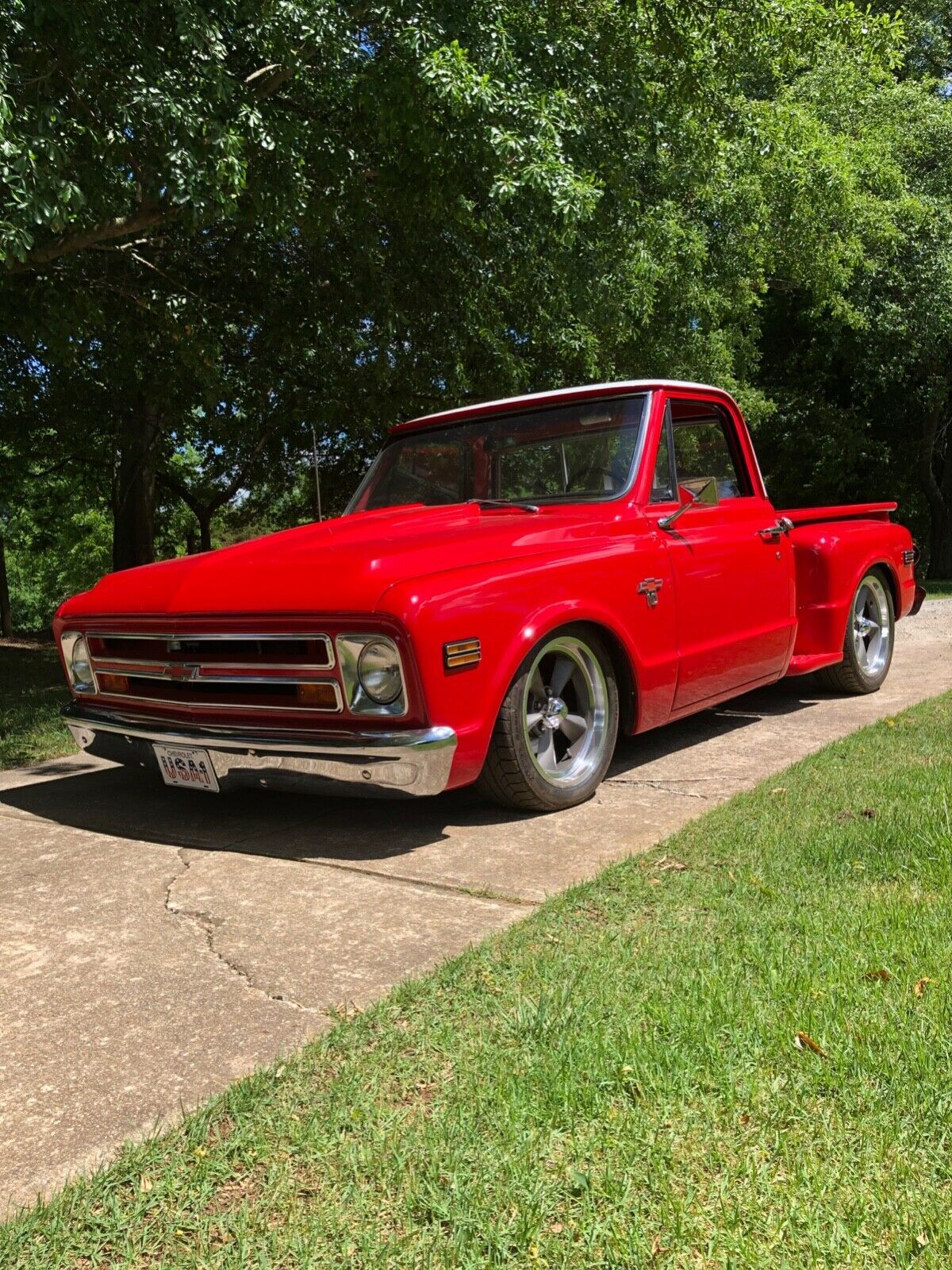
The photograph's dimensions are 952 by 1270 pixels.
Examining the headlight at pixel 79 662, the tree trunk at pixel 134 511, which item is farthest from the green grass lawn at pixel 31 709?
the tree trunk at pixel 134 511

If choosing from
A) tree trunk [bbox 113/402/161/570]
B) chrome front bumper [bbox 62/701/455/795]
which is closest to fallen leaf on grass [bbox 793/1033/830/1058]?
chrome front bumper [bbox 62/701/455/795]

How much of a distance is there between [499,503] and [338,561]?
134 centimetres

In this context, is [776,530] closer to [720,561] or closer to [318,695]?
[720,561]

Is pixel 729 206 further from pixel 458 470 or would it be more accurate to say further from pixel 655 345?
pixel 458 470

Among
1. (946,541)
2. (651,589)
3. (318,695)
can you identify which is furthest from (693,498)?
(946,541)

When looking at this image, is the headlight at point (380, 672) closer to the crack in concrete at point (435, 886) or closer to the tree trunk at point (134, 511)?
the crack in concrete at point (435, 886)

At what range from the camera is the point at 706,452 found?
596cm

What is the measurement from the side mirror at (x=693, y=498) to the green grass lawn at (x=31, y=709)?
4003 mm

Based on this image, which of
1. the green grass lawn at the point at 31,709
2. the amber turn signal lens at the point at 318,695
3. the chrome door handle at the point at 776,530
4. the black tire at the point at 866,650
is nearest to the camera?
the amber turn signal lens at the point at 318,695

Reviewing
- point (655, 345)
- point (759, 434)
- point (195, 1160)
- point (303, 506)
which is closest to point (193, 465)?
point (303, 506)

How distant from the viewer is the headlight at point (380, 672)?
13.1 feet

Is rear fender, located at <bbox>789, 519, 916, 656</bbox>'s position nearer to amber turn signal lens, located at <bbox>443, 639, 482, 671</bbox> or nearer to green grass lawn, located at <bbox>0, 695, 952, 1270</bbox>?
amber turn signal lens, located at <bbox>443, 639, 482, 671</bbox>

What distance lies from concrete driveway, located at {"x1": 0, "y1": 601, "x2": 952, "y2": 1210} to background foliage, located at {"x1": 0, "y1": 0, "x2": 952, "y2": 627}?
3478 millimetres

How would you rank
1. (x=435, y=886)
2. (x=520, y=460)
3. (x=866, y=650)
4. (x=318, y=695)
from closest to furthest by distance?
1. (x=435, y=886)
2. (x=318, y=695)
3. (x=520, y=460)
4. (x=866, y=650)
